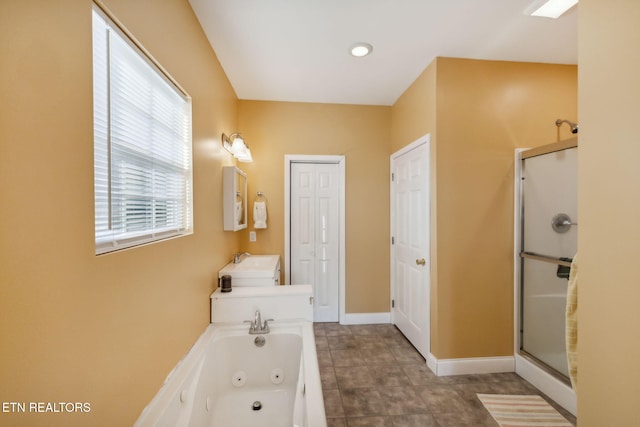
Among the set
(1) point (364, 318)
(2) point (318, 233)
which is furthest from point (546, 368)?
(2) point (318, 233)

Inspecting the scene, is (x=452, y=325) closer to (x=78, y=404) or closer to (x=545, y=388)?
(x=545, y=388)

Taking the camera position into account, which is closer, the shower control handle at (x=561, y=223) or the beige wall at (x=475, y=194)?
the shower control handle at (x=561, y=223)

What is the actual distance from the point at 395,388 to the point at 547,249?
5.26ft

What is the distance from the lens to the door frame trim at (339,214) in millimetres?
3115

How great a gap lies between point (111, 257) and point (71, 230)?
0.19m

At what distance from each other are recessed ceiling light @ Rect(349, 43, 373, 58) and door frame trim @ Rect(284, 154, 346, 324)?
1190mm

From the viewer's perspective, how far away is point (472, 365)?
2.22 metres

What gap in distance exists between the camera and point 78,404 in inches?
30.2

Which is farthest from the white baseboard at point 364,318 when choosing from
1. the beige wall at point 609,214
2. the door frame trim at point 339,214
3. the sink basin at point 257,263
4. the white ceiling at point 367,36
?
the white ceiling at point 367,36

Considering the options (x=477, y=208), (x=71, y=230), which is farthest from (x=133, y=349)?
(x=477, y=208)

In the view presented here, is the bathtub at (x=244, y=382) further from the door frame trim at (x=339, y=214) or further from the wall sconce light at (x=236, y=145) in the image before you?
the wall sconce light at (x=236, y=145)

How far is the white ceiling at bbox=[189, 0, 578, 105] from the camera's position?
1.67 metres

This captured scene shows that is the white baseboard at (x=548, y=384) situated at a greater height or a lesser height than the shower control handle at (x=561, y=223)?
lesser

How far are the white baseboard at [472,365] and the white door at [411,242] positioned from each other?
6.8 inches
